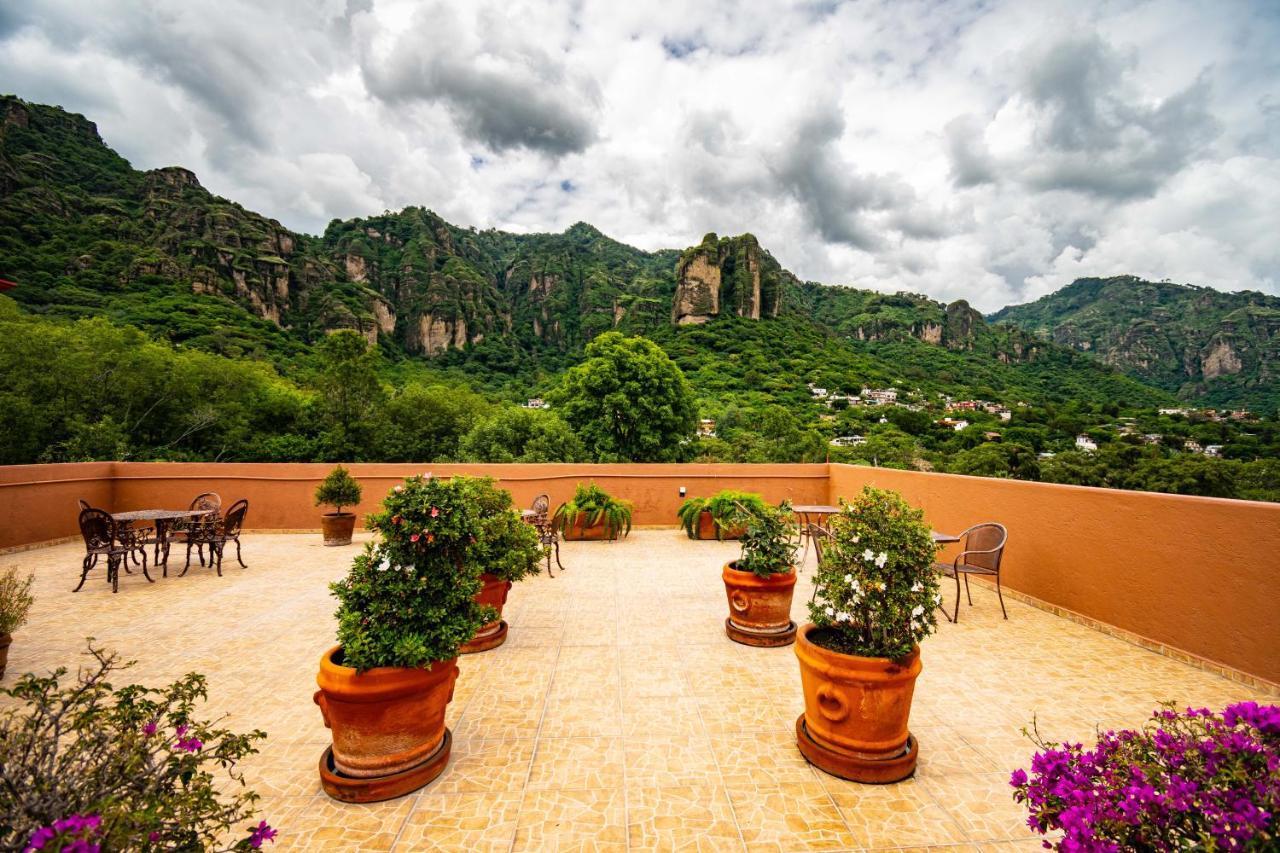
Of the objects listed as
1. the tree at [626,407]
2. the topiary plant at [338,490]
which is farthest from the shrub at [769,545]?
the tree at [626,407]

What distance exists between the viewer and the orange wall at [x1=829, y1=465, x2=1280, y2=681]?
327 cm

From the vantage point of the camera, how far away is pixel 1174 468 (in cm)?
2036

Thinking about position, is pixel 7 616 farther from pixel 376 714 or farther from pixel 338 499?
pixel 338 499

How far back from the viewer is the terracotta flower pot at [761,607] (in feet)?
12.6

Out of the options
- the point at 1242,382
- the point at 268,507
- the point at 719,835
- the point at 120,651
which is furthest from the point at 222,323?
the point at 1242,382

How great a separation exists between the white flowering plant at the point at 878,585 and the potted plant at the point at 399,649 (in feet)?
6.09

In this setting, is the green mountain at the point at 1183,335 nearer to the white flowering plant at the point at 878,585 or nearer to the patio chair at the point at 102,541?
the white flowering plant at the point at 878,585

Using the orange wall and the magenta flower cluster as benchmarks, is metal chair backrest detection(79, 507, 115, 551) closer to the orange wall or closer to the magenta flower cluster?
the magenta flower cluster

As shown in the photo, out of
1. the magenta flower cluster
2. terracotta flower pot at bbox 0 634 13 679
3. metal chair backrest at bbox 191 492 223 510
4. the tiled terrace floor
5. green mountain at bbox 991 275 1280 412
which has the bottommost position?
the tiled terrace floor

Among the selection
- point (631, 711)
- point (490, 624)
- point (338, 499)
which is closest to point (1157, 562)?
point (631, 711)

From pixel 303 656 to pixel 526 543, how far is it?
1.79m

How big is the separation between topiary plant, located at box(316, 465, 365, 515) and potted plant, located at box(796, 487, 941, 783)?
23.2ft

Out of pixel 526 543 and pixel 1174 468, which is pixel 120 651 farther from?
pixel 1174 468

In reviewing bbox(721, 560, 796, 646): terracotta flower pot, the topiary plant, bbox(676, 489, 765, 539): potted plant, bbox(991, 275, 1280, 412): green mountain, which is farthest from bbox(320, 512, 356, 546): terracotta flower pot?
bbox(991, 275, 1280, 412): green mountain
